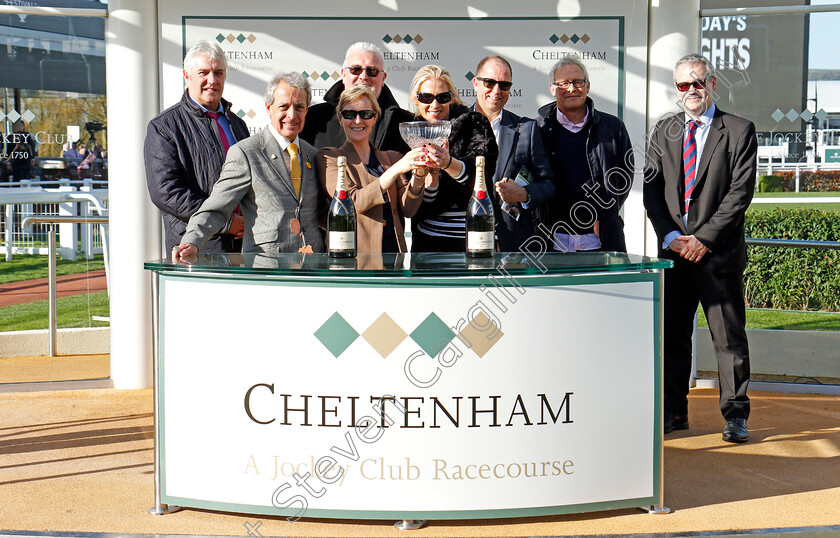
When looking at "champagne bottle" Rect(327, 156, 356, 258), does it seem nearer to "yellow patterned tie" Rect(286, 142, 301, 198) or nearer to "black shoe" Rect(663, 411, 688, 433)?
"yellow patterned tie" Rect(286, 142, 301, 198)

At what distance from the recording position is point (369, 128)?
433 centimetres

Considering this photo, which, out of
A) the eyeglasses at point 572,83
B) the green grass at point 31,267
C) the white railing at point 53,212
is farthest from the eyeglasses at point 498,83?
the green grass at point 31,267

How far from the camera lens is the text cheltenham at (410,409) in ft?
11.0

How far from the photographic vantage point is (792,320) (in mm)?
7398

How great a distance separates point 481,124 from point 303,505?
2.06 m

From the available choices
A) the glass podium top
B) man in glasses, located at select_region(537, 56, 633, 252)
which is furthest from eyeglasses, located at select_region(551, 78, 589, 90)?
the glass podium top

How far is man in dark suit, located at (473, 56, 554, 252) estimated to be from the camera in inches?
187

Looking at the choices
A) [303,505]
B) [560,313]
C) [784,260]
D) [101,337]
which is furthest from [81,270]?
[784,260]

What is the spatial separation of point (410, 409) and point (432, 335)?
0.28 m

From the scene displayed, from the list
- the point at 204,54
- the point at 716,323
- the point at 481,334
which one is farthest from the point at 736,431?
the point at 204,54

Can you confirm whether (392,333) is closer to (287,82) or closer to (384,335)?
(384,335)

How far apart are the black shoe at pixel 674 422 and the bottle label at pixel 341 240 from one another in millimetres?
2251

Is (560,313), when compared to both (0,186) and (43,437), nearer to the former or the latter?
(43,437)

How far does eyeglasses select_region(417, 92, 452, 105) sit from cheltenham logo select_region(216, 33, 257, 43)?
201 cm
